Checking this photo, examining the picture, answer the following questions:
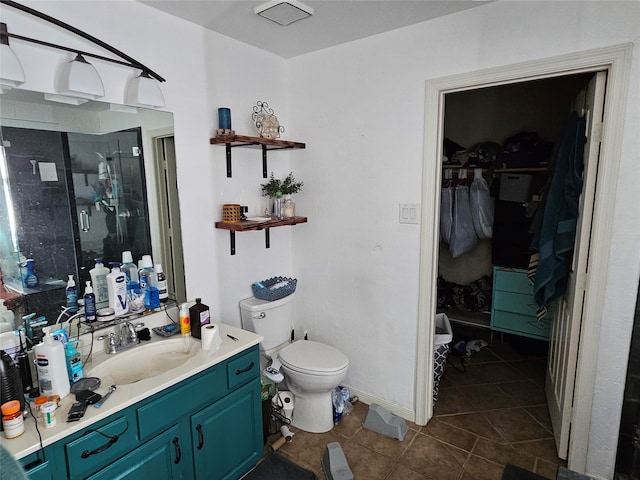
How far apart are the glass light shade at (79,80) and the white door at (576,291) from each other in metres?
2.22

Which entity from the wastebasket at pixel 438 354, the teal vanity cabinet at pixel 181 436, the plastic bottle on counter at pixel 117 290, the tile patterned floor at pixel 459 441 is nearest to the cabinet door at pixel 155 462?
the teal vanity cabinet at pixel 181 436

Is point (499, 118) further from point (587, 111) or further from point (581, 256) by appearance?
point (581, 256)

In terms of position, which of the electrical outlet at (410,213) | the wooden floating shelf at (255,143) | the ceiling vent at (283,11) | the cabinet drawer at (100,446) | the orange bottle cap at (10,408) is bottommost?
the cabinet drawer at (100,446)

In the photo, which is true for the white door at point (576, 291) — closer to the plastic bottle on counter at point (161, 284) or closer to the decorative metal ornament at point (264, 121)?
the decorative metal ornament at point (264, 121)

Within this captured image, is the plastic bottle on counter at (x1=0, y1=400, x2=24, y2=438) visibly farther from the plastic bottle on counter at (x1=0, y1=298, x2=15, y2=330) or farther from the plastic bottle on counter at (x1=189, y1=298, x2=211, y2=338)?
the plastic bottle on counter at (x1=189, y1=298, x2=211, y2=338)

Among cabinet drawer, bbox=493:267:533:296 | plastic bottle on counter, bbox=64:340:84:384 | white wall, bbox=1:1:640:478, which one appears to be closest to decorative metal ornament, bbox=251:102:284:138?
white wall, bbox=1:1:640:478

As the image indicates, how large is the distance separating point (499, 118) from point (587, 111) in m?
1.73

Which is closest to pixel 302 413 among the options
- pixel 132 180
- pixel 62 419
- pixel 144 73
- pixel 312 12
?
pixel 62 419

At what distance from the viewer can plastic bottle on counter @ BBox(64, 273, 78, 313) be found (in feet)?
5.58

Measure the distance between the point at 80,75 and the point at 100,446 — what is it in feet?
4.67

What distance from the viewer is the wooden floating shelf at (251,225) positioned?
7.21 ft

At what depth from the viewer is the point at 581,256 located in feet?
6.23

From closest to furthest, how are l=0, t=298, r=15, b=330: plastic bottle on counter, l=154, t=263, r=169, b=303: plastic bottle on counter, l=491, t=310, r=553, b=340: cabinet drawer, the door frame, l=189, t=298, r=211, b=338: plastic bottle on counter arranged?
l=0, t=298, r=15, b=330: plastic bottle on counter, the door frame, l=189, t=298, r=211, b=338: plastic bottle on counter, l=154, t=263, r=169, b=303: plastic bottle on counter, l=491, t=310, r=553, b=340: cabinet drawer

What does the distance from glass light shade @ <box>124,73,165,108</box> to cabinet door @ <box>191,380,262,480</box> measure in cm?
144
